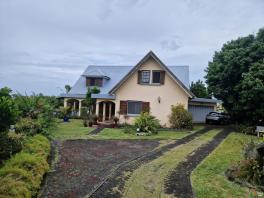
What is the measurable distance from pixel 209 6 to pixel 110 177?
11.4 m

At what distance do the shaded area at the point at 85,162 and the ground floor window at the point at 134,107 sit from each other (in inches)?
305

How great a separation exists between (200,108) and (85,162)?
2437 centimetres

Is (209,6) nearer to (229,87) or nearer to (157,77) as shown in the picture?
(157,77)

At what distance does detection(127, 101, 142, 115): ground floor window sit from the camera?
25156mm

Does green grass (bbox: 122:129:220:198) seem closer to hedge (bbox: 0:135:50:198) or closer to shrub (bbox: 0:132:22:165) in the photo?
hedge (bbox: 0:135:50:198)

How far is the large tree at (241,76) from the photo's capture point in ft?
71.3

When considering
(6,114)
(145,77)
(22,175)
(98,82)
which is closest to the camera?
(22,175)

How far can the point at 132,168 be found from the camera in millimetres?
10688

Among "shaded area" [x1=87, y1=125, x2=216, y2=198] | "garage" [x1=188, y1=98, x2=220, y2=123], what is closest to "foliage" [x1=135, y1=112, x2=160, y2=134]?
"shaded area" [x1=87, y1=125, x2=216, y2=198]

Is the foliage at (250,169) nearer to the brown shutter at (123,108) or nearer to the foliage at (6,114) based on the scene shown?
the foliage at (6,114)

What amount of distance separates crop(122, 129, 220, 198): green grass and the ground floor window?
35.9 feet

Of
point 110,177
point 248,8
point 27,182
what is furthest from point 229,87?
point 27,182

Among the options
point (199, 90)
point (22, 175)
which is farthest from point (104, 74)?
point (22, 175)

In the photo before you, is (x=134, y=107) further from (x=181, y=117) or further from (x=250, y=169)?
(x=250, y=169)
